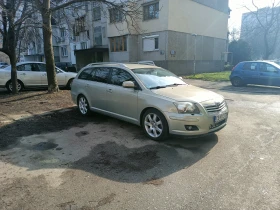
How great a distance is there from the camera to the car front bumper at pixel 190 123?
4.20m

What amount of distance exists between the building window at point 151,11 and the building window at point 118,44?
3.60 m

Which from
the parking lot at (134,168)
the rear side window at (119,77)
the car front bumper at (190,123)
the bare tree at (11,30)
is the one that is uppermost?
the bare tree at (11,30)

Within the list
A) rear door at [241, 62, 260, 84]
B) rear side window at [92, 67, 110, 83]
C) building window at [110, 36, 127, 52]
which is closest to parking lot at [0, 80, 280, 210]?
rear side window at [92, 67, 110, 83]

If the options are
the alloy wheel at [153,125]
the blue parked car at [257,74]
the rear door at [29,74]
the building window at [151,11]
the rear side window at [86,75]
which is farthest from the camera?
the building window at [151,11]

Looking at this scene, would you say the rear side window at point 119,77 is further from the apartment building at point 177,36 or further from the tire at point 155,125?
the apartment building at point 177,36

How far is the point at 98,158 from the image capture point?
3.94 meters

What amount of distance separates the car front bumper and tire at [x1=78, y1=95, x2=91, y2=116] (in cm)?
312

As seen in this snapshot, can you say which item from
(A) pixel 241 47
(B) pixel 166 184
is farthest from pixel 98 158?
(A) pixel 241 47

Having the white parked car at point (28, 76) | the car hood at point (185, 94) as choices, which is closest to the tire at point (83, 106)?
the car hood at point (185, 94)

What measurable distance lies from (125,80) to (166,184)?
2927 mm

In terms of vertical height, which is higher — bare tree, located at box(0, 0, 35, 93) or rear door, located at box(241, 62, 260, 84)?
bare tree, located at box(0, 0, 35, 93)

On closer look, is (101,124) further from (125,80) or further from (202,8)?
(202,8)

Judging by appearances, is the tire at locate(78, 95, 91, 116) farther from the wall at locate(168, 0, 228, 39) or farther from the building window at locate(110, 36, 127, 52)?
the building window at locate(110, 36, 127, 52)

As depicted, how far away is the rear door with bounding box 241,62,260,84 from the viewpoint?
12.2m
